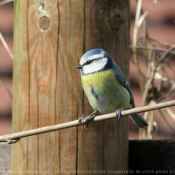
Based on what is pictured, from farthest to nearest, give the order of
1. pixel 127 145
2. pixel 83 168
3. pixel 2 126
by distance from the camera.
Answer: pixel 2 126 → pixel 127 145 → pixel 83 168

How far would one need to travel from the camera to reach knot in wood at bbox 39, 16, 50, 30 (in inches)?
98.3

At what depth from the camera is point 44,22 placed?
2504 millimetres

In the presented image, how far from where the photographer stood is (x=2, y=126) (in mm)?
4312

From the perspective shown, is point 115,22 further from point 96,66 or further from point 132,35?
point 132,35

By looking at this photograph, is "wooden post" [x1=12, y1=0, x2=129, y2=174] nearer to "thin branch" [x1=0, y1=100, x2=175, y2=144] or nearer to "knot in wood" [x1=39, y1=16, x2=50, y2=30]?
"knot in wood" [x1=39, y1=16, x2=50, y2=30]

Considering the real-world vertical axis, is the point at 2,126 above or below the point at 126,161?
above

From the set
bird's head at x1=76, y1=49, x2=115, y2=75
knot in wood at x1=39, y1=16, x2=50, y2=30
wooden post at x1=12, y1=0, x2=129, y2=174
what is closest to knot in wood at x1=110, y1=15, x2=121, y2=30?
wooden post at x1=12, y1=0, x2=129, y2=174

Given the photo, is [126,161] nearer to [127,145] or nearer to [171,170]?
[127,145]

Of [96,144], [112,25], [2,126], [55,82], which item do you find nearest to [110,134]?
[96,144]

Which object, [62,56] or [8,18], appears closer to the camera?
[62,56]

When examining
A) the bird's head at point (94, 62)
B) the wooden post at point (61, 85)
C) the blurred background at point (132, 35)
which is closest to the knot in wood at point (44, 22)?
the wooden post at point (61, 85)

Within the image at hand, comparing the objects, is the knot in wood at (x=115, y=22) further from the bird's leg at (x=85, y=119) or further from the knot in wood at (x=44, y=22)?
the bird's leg at (x=85, y=119)

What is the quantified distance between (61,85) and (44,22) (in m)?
0.32

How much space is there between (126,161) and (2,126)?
191 cm
